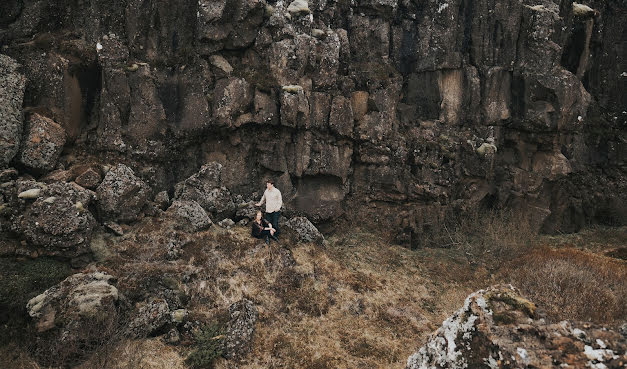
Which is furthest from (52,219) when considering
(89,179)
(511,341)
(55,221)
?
(511,341)

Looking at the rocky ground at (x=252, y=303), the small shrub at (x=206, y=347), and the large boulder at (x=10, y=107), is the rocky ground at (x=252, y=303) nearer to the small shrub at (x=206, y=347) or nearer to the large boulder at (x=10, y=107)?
the small shrub at (x=206, y=347)

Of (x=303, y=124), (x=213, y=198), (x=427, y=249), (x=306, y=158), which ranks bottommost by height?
(x=427, y=249)

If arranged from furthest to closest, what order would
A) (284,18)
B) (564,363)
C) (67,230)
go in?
(284,18)
(67,230)
(564,363)

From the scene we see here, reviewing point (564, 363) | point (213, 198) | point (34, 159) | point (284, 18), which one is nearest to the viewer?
point (564, 363)

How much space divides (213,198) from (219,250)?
3268mm

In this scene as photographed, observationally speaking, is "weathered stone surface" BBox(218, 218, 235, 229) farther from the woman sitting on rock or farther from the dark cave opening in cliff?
the dark cave opening in cliff

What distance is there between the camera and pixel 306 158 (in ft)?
76.9

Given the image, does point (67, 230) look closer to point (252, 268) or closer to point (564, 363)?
point (252, 268)

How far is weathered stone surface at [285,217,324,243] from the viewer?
2072cm

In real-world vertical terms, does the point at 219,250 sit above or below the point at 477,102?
below

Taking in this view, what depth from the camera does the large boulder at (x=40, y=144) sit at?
16922mm

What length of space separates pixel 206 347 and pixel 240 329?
52.8 inches

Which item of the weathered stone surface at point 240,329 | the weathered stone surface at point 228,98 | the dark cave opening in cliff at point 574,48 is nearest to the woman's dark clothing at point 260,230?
the weathered stone surface at point 240,329

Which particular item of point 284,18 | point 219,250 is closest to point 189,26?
point 284,18
